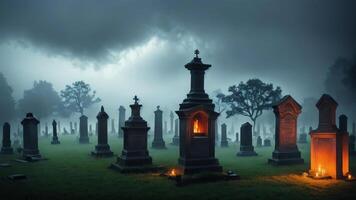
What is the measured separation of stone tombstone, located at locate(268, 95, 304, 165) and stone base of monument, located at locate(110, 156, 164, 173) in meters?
7.64

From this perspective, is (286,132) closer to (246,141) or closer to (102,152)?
(246,141)

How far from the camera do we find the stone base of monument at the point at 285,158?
1793cm

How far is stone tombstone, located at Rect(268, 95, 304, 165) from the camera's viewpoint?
1825 centimetres

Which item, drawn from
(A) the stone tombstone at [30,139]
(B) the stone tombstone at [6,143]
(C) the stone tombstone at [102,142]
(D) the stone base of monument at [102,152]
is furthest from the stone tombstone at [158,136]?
(B) the stone tombstone at [6,143]

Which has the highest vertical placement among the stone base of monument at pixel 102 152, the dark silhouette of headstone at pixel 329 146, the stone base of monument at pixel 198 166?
the dark silhouette of headstone at pixel 329 146

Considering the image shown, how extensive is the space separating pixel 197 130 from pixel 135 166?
4.00m

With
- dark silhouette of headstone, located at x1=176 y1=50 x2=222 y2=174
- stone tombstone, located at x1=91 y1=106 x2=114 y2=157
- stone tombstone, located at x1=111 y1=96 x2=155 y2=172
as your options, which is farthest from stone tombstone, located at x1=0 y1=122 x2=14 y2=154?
dark silhouette of headstone, located at x1=176 y1=50 x2=222 y2=174

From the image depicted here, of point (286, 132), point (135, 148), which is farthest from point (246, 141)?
point (135, 148)

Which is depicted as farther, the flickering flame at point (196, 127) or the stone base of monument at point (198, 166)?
the flickering flame at point (196, 127)

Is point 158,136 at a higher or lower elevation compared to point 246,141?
lower

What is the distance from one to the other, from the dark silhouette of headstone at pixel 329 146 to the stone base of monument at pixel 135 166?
26.3 feet

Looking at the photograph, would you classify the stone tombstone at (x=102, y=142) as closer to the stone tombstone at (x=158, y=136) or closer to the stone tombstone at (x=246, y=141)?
the stone tombstone at (x=158, y=136)

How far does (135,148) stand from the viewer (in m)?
16.8

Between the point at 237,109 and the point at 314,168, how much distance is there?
67.6ft
